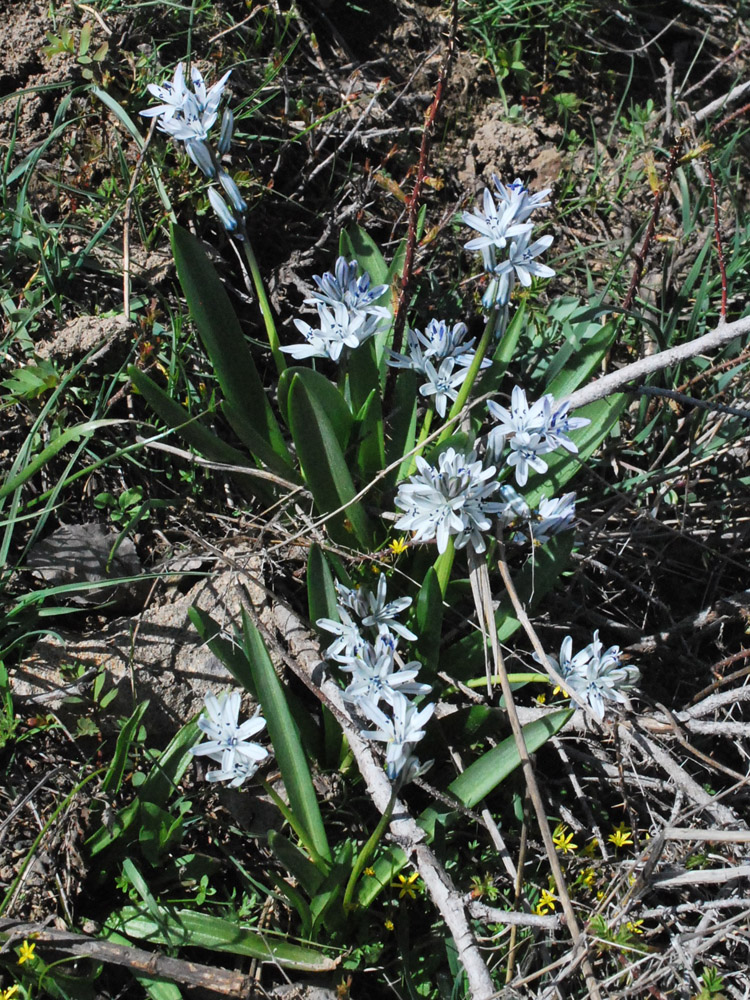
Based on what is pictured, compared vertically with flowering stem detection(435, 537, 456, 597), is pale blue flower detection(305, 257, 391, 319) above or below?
above

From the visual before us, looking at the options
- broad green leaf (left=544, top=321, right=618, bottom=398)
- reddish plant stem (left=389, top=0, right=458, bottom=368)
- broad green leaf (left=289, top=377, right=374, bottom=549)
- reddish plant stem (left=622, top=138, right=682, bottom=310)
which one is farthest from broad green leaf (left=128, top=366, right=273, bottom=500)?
reddish plant stem (left=622, top=138, right=682, bottom=310)

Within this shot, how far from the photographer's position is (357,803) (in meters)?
2.29

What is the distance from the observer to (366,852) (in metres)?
1.89

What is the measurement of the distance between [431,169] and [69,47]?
4.46 feet

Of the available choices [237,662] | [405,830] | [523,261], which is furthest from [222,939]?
[523,261]

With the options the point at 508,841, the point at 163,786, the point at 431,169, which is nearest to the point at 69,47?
the point at 431,169

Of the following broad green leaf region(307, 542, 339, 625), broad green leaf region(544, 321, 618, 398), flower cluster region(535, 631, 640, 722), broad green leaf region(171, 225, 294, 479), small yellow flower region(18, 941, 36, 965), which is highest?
broad green leaf region(171, 225, 294, 479)

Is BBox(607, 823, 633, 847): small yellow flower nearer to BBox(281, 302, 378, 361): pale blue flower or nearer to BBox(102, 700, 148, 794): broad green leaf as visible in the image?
BBox(102, 700, 148, 794): broad green leaf

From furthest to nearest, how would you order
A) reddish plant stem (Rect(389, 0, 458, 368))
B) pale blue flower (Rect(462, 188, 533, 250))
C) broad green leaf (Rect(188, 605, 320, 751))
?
reddish plant stem (Rect(389, 0, 458, 368))
broad green leaf (Rect(188, 605, 320, 751))
pale blue flower (Rect(462, 188, 533, 250))

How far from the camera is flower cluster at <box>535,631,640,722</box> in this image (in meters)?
2.10

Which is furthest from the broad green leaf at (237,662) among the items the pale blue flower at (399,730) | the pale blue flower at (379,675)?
the pale blue flower at (399,730)

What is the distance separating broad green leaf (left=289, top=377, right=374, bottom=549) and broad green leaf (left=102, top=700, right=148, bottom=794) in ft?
2.32

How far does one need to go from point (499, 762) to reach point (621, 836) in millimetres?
432

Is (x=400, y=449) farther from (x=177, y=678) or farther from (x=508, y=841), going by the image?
(x=508, y=841)
